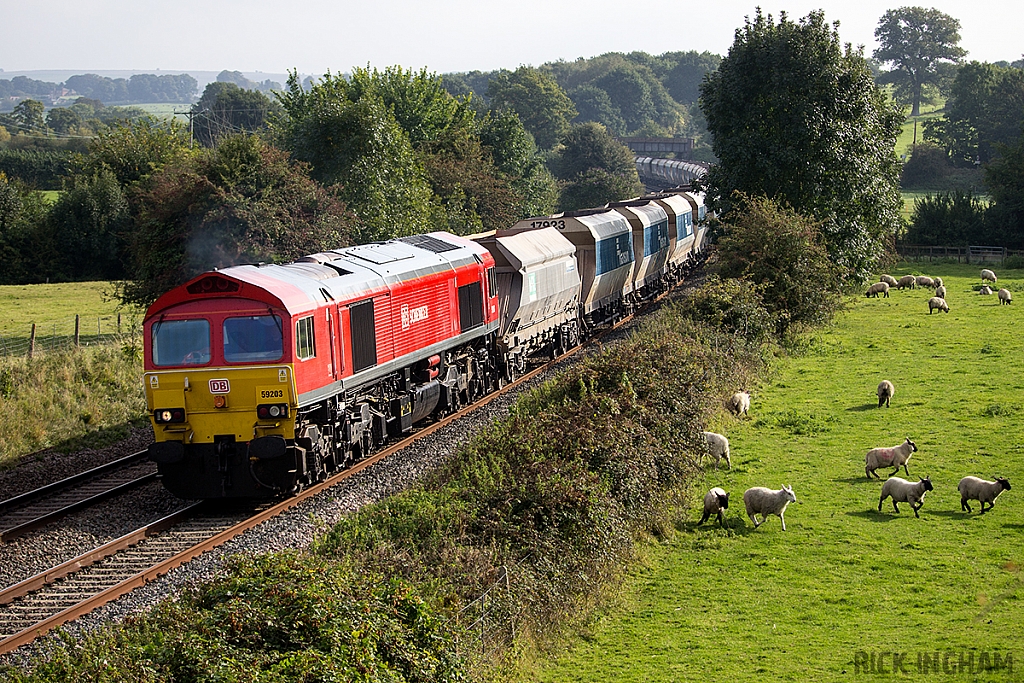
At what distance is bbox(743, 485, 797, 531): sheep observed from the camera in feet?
54.0

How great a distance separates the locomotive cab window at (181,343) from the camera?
16.4 metres

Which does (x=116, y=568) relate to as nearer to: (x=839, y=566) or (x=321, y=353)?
(x=321, y=353)

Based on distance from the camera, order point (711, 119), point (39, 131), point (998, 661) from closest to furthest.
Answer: point (998, 661) → point (711, 119) → point (39, 131)

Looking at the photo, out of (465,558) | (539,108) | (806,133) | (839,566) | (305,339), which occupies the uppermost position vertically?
(539,108)

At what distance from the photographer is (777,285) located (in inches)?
1358

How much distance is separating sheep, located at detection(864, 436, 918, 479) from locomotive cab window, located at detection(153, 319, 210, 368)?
12.5 meters

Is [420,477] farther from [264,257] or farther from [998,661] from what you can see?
[264,257]

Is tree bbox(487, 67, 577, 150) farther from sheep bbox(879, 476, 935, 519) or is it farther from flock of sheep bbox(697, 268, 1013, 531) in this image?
sheep bbox(879, 476, 935, 519)

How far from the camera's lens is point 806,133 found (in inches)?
1603

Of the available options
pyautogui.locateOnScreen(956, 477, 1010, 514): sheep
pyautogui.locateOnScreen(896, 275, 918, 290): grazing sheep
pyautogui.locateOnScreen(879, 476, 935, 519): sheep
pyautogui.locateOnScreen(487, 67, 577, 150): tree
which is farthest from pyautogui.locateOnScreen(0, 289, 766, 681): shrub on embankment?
pyautogui.locateOnScreen(487, 67, 577, 150): tree

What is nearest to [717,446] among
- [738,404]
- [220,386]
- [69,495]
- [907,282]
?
[738,404]

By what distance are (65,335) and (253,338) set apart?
24.5 metres

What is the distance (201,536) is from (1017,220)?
6170cm

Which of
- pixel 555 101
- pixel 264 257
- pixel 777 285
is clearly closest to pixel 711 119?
pixel 777 285
